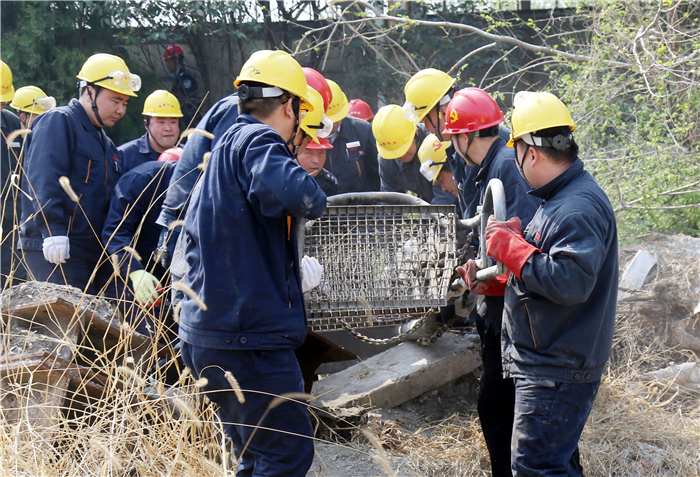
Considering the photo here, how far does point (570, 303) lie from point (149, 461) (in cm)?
176

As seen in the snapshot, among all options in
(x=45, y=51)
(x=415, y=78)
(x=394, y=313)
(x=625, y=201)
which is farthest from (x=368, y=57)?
(x=394, y=313)

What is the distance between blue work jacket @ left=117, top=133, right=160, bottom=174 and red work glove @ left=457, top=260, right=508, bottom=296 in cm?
352

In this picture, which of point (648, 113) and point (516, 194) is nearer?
point (516, 194)

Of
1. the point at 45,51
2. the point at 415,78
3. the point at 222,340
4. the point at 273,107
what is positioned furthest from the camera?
the point at 45,51

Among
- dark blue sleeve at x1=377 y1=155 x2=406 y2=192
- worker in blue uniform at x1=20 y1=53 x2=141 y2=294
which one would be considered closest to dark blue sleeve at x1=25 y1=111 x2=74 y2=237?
worker in blue uniform at x1=20 y1=53 x2=141 y2=294

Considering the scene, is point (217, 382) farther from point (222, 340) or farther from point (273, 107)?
point (273, 107)

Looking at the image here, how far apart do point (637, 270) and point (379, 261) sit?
3397 mm

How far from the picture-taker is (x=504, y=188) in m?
3.02

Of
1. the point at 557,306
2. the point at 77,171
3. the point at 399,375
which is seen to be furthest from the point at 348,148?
the point at 557,306

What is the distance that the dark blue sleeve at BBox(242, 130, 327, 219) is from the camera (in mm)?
2025

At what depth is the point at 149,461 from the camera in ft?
7.89

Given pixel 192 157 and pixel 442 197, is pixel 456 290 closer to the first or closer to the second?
pixel 192 157

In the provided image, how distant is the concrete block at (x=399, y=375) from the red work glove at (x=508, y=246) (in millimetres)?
1660

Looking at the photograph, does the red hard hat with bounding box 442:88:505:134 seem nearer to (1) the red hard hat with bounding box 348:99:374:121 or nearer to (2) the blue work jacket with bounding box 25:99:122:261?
(2) the blue work jacket with bounding box 25:99:122:261
